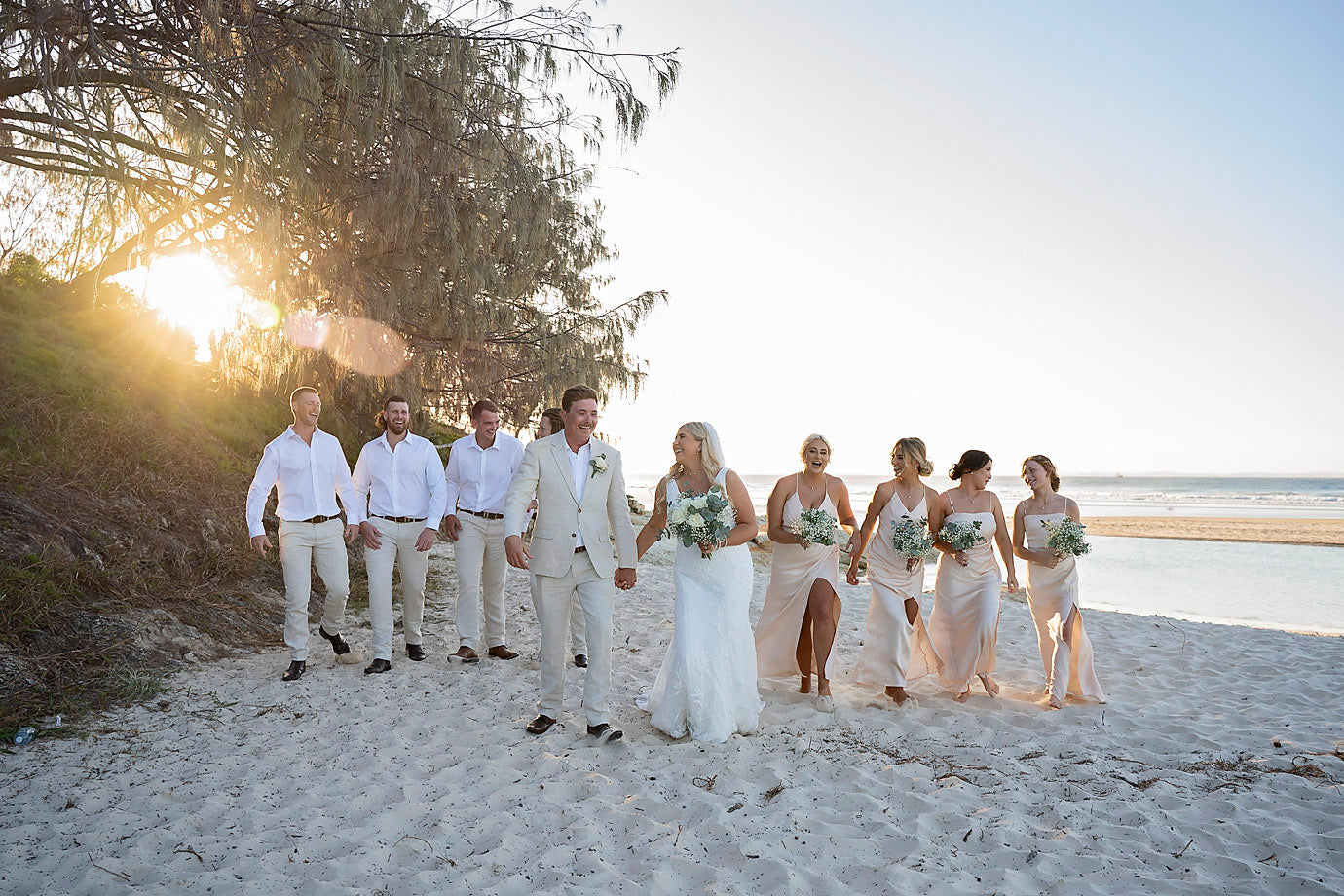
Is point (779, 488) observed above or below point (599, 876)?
above

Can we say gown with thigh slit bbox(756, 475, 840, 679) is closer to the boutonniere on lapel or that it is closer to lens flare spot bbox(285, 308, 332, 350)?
Result: the boutonniere on lapel

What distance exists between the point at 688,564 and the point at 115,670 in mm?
4467

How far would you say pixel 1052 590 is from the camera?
643 cm

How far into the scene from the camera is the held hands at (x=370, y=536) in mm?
6562

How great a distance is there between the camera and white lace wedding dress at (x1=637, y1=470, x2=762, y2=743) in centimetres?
514

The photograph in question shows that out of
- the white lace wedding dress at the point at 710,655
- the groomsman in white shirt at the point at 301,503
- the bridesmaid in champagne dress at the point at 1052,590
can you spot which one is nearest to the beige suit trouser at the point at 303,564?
the groomsman in white shirt at the point at 301,503

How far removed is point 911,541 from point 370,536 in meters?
4.60

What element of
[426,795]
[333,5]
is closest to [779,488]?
[426,795]

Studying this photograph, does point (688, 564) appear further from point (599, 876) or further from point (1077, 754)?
point (1077, 754)

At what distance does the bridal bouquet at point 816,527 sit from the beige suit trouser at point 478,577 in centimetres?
290

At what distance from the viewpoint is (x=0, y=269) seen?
38.3 feet

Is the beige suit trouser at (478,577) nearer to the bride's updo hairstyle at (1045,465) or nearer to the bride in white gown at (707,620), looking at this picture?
the bride in white gown at (707,620)

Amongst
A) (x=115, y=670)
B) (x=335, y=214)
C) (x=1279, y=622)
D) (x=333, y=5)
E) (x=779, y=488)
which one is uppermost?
(x=333, y=5)

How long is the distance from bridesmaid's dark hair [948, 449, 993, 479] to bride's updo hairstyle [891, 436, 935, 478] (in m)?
0.21
